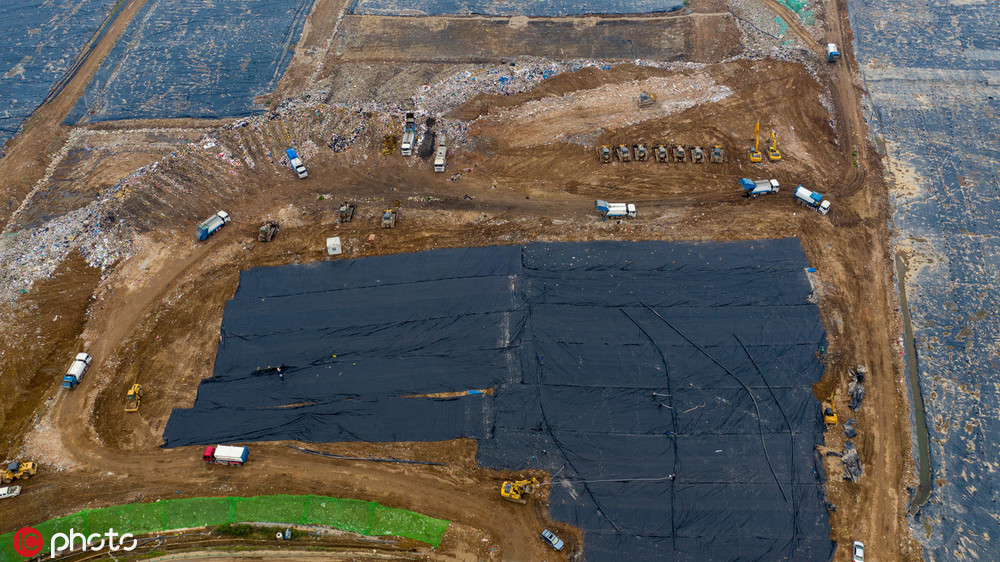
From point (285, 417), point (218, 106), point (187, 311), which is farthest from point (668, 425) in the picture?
point (218, 106)

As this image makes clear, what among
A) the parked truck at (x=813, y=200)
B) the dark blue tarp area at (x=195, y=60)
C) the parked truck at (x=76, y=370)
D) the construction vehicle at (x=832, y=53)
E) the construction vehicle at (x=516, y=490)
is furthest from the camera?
the construction vehicle at (x=832, y=53)

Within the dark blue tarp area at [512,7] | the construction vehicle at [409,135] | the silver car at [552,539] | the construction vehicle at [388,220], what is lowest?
the silver car at [552,539]

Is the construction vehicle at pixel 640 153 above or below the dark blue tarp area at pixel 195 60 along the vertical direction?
below

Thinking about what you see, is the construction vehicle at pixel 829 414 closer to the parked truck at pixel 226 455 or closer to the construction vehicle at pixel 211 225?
the parked truck at pixel 226 455

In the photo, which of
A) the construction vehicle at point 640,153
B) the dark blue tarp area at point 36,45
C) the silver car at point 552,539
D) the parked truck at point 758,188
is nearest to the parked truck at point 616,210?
the construction vehicle at point 640,153

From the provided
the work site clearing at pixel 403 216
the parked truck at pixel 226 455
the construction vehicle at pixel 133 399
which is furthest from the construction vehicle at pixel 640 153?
the construction vehicle at pixel 133 399

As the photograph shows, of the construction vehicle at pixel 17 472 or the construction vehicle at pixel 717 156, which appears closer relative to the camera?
the construction vehicle at pixel 17 472

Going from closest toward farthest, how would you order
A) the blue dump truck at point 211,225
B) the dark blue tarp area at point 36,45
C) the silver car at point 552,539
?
the silver car at point 552,539
the blue dump truck at point 211,225
the dark blue tarp area at point 36,45
